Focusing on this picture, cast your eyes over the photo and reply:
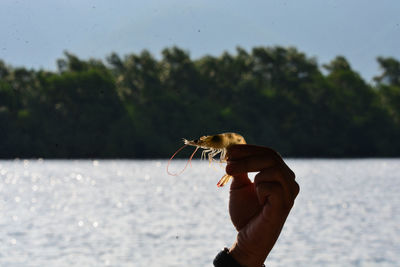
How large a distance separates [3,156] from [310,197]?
65399 mm

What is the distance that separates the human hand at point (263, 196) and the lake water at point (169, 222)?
965 inches

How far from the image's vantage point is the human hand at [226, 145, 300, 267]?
7.23 feet

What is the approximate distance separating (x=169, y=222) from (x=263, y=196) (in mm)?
39372

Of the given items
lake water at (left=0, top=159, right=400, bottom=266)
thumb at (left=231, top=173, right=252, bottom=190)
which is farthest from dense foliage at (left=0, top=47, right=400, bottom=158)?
thumb at (left=231, top=173, right=252, bottom=190)

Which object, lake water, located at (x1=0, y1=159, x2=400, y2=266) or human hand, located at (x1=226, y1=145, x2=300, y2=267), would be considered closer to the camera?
human hand, located at (x1=226, y1=145, x2=300, y2=267)

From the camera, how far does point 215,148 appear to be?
2.28 m

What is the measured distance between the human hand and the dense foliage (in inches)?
3644

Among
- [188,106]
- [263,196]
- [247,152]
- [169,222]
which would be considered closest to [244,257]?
[263,196]

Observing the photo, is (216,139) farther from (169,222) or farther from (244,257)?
(169,222)

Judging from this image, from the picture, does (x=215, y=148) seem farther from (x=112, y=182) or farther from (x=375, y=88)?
(x=375, y=88)

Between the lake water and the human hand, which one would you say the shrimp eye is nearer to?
the human hand

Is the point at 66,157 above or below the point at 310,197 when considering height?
above

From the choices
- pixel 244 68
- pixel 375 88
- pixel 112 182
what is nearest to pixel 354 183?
pixel 112 182

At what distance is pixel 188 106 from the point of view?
9919 centimetres
